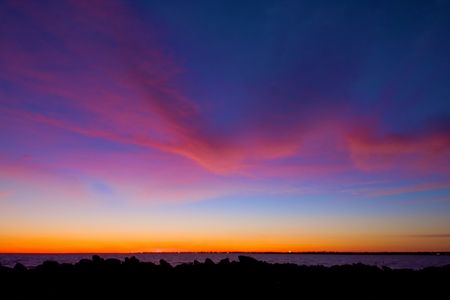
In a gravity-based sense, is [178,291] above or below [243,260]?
below

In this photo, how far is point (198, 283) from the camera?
11.3m

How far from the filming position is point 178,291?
1038 cm

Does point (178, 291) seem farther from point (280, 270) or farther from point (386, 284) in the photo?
point (386, 284)

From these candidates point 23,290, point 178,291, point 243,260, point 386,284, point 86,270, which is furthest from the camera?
point 243,260

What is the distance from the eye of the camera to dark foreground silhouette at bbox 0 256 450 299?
9.84 meters

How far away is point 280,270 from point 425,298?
4.66 meters

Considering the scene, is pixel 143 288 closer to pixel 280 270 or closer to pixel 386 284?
pixel 280 270

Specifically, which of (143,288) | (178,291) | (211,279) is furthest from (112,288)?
(211,279)

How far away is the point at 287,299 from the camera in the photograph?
1072 cm

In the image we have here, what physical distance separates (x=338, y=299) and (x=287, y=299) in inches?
58.5

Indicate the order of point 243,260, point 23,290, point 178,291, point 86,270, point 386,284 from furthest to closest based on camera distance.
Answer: point 243,260, point 386,284, point 86,270, point 178,291, point 23,290

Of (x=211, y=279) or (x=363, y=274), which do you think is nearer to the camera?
(x=211, y=279)

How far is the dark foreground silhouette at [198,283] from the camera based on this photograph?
9.84m

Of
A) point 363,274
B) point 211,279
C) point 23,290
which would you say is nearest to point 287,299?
point 211,279
